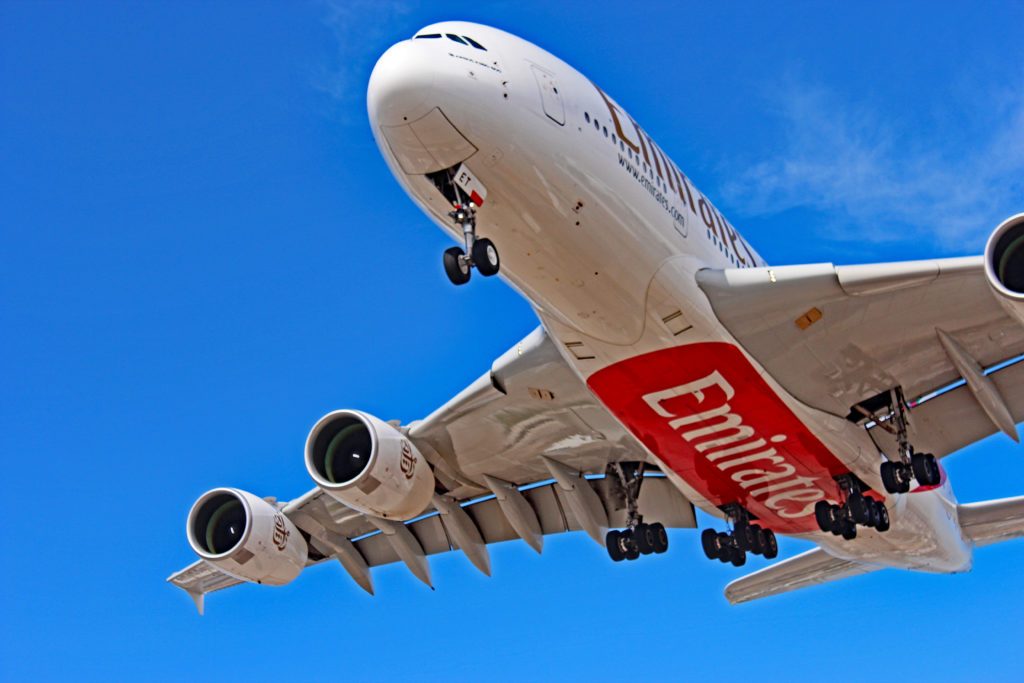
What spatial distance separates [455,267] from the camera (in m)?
13.3

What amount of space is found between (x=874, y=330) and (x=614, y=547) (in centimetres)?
623

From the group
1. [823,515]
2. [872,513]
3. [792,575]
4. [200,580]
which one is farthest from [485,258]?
[792,575]

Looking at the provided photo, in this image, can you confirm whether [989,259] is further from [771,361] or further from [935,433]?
[935,433]

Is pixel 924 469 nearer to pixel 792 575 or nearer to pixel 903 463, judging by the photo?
pixel 903 463

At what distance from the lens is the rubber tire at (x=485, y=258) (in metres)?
13.2

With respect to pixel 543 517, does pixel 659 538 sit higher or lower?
lower

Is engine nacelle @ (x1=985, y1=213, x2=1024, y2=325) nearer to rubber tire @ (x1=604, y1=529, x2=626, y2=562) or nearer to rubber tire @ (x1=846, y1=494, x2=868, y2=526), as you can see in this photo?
rubber tire @ (x1=846, y1=494, x2=868, y2=526)

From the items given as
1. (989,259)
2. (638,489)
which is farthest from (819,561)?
(989,259)

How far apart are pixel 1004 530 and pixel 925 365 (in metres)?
8.29

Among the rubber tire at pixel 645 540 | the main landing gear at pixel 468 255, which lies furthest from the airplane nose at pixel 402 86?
the rubber tire at pixel 645 540

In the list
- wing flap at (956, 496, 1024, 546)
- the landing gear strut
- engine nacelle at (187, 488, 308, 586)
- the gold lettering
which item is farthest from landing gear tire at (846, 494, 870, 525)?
engine nacelle at (187, 488, 308, 586)

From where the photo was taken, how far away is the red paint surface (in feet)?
51.0

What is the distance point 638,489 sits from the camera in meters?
19.7

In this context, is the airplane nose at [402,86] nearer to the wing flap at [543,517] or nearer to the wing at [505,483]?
the wing at [505,483]
